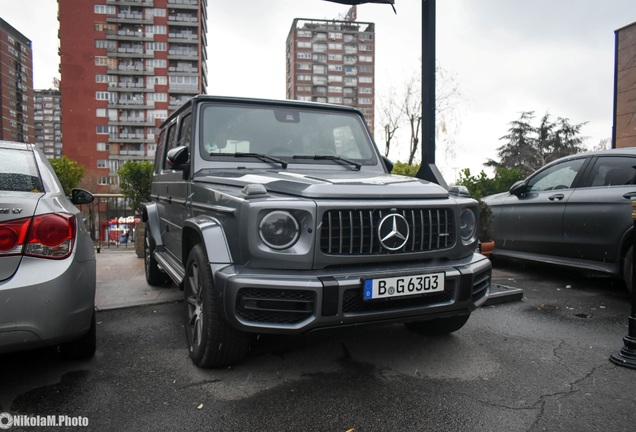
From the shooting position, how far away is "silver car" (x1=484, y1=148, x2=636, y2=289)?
16.0ft

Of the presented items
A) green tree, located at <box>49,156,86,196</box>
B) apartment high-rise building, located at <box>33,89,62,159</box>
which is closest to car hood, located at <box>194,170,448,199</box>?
green tree, located at <box>49,156,86,196</box>

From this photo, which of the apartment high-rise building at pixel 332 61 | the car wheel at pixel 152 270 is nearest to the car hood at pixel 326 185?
the car wheel at pixel 152 270

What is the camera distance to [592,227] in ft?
16.8

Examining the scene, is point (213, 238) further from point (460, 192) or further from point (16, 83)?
point (16, 83)

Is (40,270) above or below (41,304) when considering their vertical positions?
above

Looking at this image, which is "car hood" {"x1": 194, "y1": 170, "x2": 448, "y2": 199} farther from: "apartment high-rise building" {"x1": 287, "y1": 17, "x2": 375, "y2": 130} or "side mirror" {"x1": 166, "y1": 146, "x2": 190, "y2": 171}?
"apartment high-rise building" {"x1": 287, "y1": 17, "x2": 375, "y2": 130}

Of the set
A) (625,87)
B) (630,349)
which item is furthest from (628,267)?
(625,87)

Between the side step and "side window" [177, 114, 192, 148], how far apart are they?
1055 mm

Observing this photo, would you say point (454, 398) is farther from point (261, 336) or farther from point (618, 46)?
point (618, 46)

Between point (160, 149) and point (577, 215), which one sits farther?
point (160, 149)

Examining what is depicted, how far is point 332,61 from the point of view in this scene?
385 feet

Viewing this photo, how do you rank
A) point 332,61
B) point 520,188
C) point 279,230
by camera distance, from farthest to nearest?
1. point 332,61
2. point 520,188
3. point 279,230

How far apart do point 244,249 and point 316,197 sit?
0.52m

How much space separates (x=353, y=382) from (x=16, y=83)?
133m
